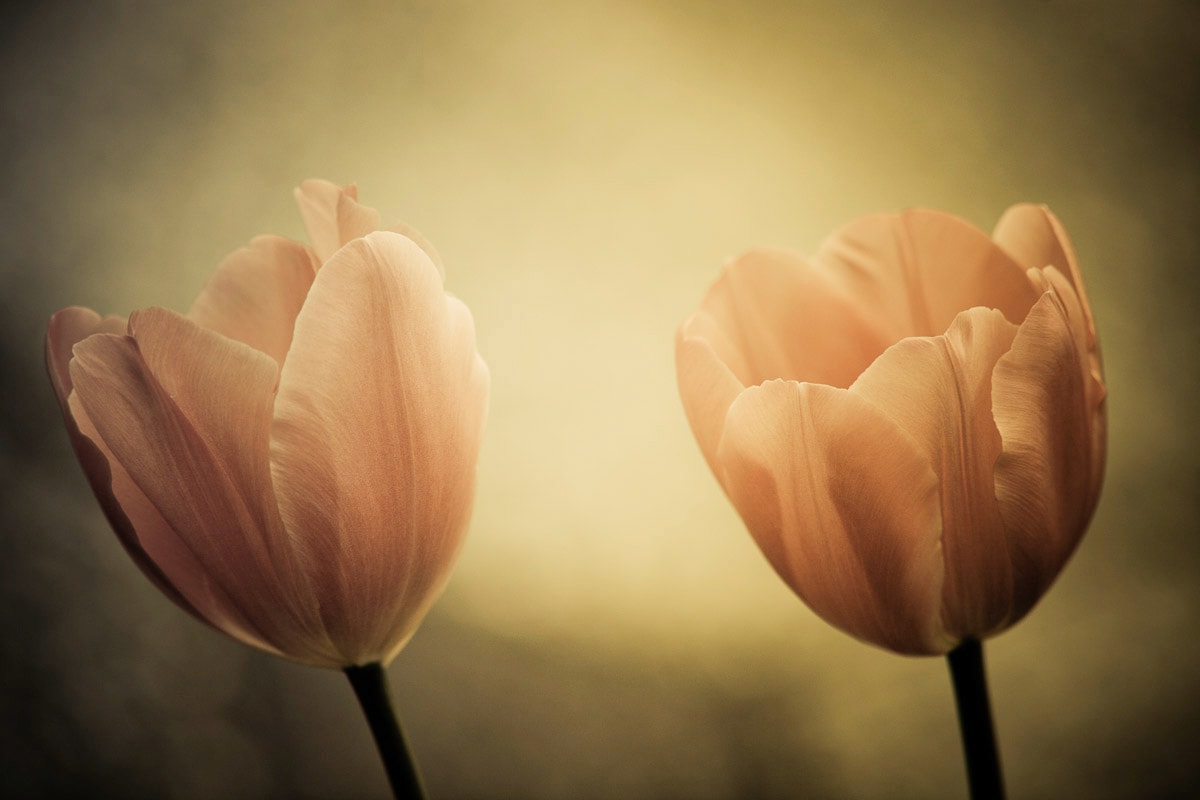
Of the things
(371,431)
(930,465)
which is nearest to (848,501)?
(930,465)

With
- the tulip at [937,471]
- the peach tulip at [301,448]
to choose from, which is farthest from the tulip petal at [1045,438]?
the peach tulip at [301,448]

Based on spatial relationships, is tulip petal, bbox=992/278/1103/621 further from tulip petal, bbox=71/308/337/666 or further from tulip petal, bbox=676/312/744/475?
tulip petal, bbox=71/308/337/666

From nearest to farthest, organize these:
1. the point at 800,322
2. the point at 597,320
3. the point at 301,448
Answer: the point at 301,448 → the point at 800,322 → the point at 597,320

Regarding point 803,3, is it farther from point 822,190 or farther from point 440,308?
point 440,308

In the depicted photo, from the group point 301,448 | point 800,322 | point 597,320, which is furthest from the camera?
point 597,320

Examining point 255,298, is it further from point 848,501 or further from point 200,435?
point 848,501

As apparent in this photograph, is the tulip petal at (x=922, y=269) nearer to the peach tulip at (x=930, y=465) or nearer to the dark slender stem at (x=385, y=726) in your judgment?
the peach tulip at (x=930, y=465)

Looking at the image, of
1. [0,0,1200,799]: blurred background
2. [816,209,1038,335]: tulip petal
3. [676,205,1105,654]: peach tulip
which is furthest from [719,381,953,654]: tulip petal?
[0,0,1200,799]: blurred background
